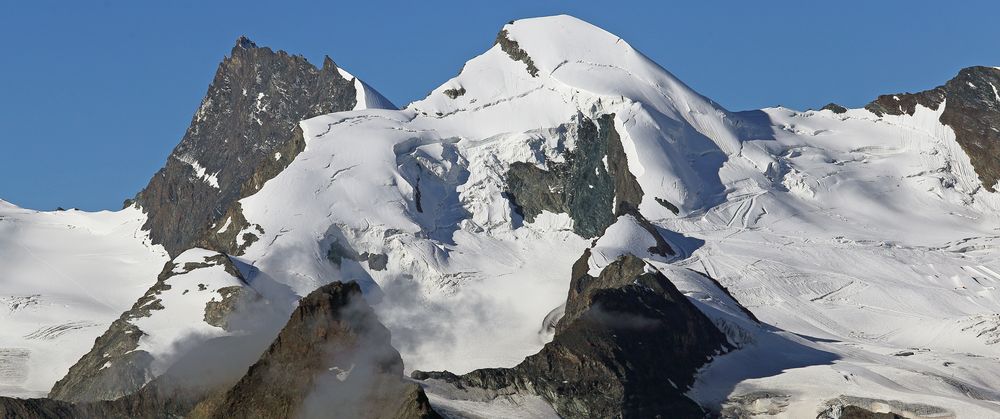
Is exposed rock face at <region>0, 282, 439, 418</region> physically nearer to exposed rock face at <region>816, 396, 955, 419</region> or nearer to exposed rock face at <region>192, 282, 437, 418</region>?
exposed rock face at <region>192, 282, 437, 418</region>

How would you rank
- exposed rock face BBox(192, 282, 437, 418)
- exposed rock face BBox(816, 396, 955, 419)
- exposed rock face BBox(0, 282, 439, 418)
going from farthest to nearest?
exposed rock face BBox(816, 396, 955, 419)
exposed rock face BBox(192, 282, 437, 418)
exposed rock face BBox(0, 282, 439, 418)

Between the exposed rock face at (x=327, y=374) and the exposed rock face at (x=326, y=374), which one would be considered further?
the exposed rock face at (x=326, y=374)

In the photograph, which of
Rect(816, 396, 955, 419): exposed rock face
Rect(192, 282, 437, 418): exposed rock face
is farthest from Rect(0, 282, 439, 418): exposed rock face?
Rect(816, 396, 955, 419): exposed rock face

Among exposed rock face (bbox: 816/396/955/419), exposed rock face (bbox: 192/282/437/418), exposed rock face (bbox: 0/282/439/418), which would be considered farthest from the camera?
exposed rock face (bbox: 816/396/955/419)

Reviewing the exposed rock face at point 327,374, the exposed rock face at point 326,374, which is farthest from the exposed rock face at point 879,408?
the exposed rock face at point 326,374

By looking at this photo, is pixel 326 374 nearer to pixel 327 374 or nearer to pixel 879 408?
pixel 327 374

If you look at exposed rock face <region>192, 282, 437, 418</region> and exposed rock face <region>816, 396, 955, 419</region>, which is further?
exposed rock face <region>816, 396, 955, 419</region>

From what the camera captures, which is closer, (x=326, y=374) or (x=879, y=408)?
(x=326, y=374)

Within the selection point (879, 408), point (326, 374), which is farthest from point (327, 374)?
point (879, 408)

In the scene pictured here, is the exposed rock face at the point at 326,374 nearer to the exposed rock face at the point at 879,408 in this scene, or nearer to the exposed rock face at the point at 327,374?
the exposed rock face at the point at 327,374
